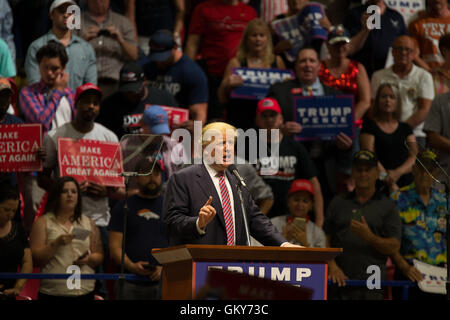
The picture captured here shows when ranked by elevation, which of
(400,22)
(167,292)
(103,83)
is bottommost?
(167,292)

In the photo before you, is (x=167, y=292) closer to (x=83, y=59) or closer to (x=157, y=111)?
(x=157, y=111)

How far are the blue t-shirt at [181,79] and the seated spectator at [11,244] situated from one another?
2.48 meters

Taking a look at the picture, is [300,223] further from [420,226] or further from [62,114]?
[62,114]

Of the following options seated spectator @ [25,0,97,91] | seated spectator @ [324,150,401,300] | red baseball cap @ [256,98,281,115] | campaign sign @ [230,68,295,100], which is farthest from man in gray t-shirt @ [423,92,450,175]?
seated spectator @ [25,0,97,91]

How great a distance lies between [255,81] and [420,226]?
7.95ft

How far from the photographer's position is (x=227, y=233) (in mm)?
5219

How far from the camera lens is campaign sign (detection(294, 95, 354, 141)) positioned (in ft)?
27.4

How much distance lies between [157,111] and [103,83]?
1.48 m

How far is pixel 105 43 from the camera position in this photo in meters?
8.89

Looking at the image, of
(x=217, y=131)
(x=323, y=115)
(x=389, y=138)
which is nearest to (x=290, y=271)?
(x=217, y=131)

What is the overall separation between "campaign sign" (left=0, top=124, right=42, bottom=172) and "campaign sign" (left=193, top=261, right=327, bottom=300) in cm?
318

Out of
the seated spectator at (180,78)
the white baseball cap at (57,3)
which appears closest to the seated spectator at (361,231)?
the seated spectator at (180,78)

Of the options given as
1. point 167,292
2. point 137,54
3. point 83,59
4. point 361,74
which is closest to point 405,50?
point 361,74

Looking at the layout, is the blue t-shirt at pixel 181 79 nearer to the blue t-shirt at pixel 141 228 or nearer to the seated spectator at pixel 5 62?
the seated spectator at pixel 5 62
